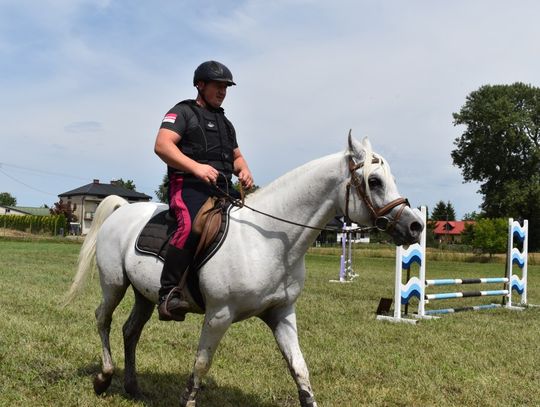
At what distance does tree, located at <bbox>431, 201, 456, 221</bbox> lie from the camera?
120 m

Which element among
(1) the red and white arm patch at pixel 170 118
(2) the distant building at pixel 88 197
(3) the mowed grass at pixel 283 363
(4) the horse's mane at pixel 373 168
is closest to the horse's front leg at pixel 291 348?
→ (3) the mowed grass at pixel 283 363

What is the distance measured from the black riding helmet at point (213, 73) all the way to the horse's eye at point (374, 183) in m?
1.43

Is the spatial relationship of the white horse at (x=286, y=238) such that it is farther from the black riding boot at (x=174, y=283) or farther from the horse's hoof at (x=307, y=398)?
the black riding boot at (x=174, y=283)

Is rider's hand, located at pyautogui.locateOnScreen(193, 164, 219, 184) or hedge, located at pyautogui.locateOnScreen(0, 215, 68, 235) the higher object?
hedge, located at pyautogui.locateOnScreen(0, 215, 68, 235)

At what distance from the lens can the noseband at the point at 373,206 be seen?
3.75 metres

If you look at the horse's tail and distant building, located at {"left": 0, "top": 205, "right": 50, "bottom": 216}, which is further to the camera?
distant building, located at {"left": 0, "top": 205, "right": 50, "bottom": 216}

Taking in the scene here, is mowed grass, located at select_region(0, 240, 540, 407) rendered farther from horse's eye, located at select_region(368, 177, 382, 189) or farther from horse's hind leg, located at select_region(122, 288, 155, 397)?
horse's eye, located at select_region(368, 177, 382, 189)

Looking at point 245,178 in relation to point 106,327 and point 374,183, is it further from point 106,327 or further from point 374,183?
point 106,327

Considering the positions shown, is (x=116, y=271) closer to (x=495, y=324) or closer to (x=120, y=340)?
(x=120, y=340)

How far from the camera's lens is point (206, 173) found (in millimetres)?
4121

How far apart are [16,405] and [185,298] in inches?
71.8

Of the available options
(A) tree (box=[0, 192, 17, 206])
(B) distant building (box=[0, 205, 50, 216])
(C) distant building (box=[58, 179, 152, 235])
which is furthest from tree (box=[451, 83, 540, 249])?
(A) tree (box=[0, 192, 17, 206])

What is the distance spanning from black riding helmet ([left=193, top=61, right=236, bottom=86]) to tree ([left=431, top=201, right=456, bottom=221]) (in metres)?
121

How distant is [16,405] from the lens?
15.6 ft
